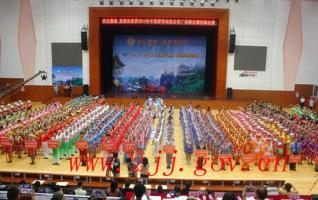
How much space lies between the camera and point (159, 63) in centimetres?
2147

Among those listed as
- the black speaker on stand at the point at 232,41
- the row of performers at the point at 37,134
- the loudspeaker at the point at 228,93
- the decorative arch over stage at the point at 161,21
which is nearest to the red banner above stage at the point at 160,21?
the decorative arch over stage at the point at 161,21

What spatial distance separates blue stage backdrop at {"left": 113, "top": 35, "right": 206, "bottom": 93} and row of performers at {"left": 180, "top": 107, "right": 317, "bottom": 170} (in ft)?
28.2

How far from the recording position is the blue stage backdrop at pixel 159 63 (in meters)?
21.2

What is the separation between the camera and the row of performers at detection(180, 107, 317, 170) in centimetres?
1018

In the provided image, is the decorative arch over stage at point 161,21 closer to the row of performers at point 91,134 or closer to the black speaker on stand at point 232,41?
the black speaker on stand at point 232,41

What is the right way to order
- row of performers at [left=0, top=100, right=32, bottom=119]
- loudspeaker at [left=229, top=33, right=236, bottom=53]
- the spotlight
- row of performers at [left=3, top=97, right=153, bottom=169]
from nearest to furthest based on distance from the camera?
row of performers at [left=3, top=97, right=153, bottom=169]
row of performers at [left=0, top=100, right=32, bottom=119]
loudspeaker at [left=229, top=33, right=236, bottom=53]
the spotlight

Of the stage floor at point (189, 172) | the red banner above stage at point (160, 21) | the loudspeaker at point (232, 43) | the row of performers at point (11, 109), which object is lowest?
the stage floor at point (189, 172)

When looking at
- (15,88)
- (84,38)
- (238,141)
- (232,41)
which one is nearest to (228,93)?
(232,41)

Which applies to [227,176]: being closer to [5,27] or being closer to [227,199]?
[227,199]

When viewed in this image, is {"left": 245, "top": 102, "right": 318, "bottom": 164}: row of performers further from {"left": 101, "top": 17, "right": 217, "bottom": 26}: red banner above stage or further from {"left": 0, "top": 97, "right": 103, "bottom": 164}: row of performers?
{"left": 0, "top": 97, "right": 103, "bottom": 164}: row of performers

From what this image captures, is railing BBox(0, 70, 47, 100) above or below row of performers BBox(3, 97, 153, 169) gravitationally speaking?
above

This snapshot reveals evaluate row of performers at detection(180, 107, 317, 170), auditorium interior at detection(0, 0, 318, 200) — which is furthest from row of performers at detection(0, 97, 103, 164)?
row of performers at detection(180, 107, 317, 170)

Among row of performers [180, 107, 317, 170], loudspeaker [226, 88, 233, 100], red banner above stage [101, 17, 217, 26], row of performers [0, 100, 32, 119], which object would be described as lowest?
row of performers [180, 107, 317, 170]

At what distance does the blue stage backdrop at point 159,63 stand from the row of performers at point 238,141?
8592mm
